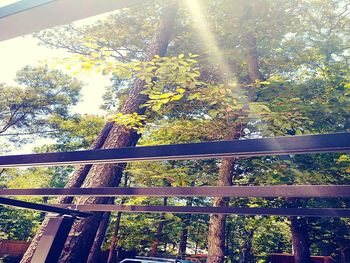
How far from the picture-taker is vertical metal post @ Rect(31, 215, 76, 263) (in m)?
1.53

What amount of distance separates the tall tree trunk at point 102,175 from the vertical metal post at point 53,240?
8.94 ft

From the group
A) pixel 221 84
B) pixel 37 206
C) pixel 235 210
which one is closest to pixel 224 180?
pixel 221 84

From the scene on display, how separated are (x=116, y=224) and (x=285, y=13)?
15.1 meters

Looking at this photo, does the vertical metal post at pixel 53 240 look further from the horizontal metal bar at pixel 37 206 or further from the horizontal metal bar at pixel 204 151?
the horizontal metal bar at pixel 204 151

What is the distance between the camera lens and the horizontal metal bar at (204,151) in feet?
3.11

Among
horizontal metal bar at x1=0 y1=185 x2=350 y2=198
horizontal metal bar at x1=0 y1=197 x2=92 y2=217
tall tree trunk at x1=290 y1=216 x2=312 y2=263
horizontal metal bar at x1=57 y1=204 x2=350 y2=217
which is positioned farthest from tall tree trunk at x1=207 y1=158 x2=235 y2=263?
horizontal metal bar at x1=0 y1=197 x2=92 y2=217

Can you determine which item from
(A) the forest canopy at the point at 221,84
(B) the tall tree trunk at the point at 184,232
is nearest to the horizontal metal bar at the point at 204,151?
(A) the forest canopy at the point at 221,84

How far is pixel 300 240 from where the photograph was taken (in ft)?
42.7

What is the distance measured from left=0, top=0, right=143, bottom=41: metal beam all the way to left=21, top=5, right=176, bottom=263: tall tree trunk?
308 centimetres

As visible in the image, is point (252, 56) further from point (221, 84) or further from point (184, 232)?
point (184, 232)

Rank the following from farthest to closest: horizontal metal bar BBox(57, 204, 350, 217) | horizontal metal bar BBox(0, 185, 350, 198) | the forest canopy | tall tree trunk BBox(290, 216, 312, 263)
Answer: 1. tall tree trunk BBox(290, 216, 312, 263)
2. the forest canopy
3. horizontal metal bar BBox(57, 204, 350, 217)
4. horizontal metal bar BBox(0, 185, 350, 198)

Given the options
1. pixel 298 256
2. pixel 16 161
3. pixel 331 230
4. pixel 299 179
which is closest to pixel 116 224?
pixel 298 256

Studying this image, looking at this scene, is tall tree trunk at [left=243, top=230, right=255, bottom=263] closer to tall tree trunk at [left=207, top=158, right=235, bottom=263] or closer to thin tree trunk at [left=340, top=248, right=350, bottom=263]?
thin tree trunk at [left=340, top=248, right=350, bottom=263]

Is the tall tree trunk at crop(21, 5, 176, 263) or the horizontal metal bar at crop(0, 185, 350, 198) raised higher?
the tall tree trunk at crop(21, 5, 176, 263)
